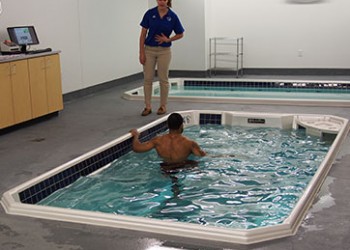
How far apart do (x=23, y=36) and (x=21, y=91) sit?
0.86 metres

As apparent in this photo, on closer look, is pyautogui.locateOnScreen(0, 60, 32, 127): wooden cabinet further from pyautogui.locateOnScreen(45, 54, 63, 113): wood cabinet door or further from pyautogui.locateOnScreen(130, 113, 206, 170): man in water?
pyautogui.locateOnScreen(130, 113, 206, 170): man in water

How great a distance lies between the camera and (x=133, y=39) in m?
9.99

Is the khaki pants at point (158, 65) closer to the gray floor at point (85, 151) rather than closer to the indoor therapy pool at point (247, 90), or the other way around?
the gray floor at point (85, 151)

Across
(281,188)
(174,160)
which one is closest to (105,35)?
(174,160)

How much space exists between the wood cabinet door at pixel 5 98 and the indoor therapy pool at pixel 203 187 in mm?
1446

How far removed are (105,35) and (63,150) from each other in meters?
4.43

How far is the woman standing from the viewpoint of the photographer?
6.37m

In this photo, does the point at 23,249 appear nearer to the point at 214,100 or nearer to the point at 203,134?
the point at 203,134

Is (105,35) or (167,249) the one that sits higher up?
(105,35)

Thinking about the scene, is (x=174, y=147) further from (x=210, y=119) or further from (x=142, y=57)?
(x=142, y=57)

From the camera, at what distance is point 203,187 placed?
161 inches

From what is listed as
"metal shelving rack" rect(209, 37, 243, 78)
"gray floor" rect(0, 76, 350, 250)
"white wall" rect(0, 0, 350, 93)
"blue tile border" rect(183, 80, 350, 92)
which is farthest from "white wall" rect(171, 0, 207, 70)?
"gray floor" rect(0, 76, 350, 250)

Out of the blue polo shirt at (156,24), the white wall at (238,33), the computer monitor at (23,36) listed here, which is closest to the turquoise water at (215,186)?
the blue polo shirt at (156,24)

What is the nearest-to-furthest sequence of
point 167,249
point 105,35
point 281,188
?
point 167,249, point 281,188, point 105,35
